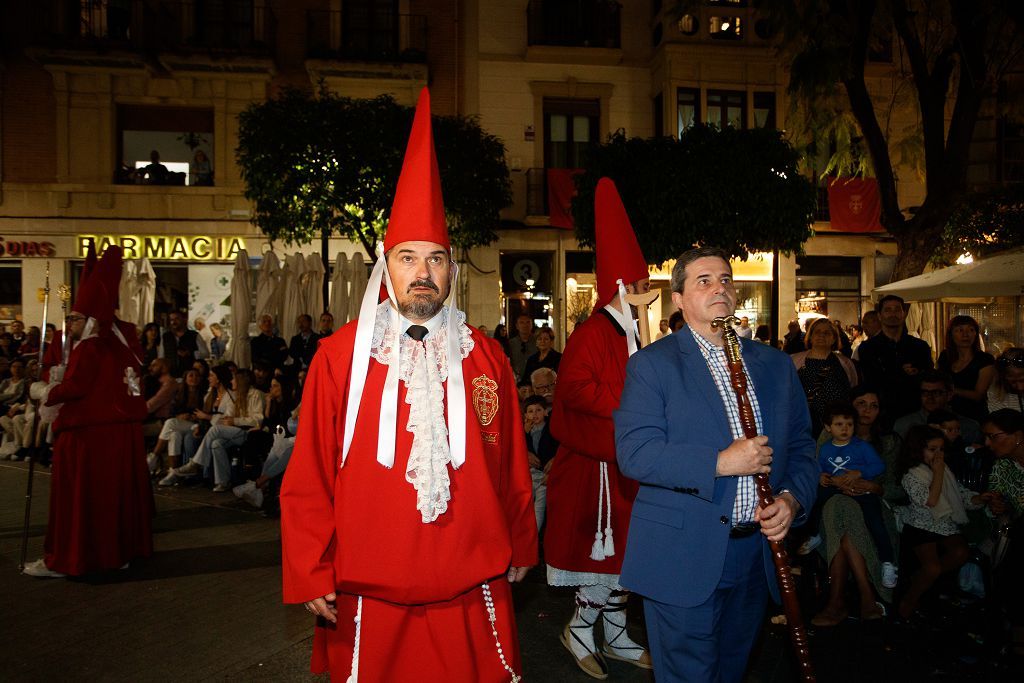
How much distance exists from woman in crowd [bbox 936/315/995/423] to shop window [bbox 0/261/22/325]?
67.9ft

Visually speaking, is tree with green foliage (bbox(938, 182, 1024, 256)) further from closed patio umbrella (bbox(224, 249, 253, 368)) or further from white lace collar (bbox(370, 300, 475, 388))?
closed patio umbrella (bbox(224, 249, 253, 368))

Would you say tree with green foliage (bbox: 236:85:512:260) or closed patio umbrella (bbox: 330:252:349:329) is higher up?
tree with green foliage (bbox: 236:85:512:260)

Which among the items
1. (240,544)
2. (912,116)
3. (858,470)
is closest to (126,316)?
(240,544)

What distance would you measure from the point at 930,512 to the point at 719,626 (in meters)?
3.19

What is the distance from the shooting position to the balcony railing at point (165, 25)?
19.2m

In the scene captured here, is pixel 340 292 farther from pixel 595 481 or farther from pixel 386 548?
pixel 386 548

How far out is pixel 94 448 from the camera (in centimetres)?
634

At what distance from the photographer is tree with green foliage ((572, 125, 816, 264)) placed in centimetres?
1421

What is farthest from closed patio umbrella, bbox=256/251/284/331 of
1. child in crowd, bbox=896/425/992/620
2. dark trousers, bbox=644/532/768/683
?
dark trousers, bbox=644/532/768/683

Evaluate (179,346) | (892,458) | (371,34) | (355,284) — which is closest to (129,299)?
(179,346)

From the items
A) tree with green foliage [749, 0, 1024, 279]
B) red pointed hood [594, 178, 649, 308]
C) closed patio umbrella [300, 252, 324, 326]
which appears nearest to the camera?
red pointed hood [594, 178, 649, 308]

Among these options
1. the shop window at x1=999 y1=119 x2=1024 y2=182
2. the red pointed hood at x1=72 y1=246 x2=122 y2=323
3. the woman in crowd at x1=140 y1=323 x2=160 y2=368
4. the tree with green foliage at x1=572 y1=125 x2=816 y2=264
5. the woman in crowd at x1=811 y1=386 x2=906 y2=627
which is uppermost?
the shop window at x1=999 y1=119 x2=1024 y2=182

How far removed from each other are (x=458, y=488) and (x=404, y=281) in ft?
2.65

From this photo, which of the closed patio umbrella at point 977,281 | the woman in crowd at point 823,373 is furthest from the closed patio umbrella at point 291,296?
the closed patio umbrella at point 977,281
